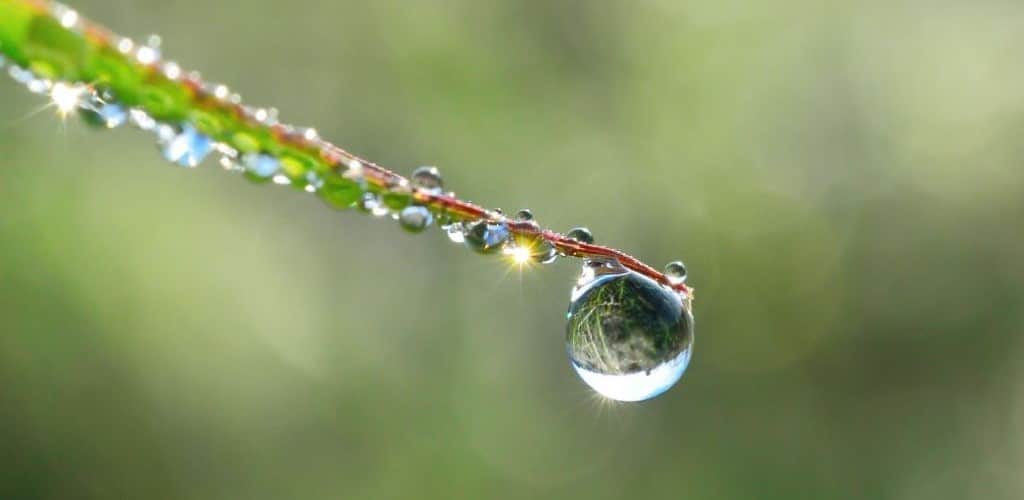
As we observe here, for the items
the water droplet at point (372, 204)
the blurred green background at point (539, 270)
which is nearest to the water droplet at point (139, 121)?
the water droplet at point (372, 204)

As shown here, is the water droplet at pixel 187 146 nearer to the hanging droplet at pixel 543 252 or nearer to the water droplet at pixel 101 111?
the water droplet at pixel 101 111

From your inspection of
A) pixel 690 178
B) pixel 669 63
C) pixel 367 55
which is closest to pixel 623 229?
pixel 690 178

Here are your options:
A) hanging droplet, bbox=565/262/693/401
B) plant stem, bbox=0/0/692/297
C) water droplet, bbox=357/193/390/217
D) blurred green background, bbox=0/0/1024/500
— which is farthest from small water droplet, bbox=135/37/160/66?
blurred green background, bbox=0/0/1024/500

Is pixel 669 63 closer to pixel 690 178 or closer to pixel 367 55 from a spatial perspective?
pixel 690 178

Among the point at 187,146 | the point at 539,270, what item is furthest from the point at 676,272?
the point at 539,270

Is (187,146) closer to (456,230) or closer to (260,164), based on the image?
(260,164)

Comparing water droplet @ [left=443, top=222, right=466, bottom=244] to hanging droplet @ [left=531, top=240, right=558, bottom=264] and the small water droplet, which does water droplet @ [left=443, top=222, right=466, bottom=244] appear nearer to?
hanging droplet @ [left=531, top=240, right=558, bottom=264]
